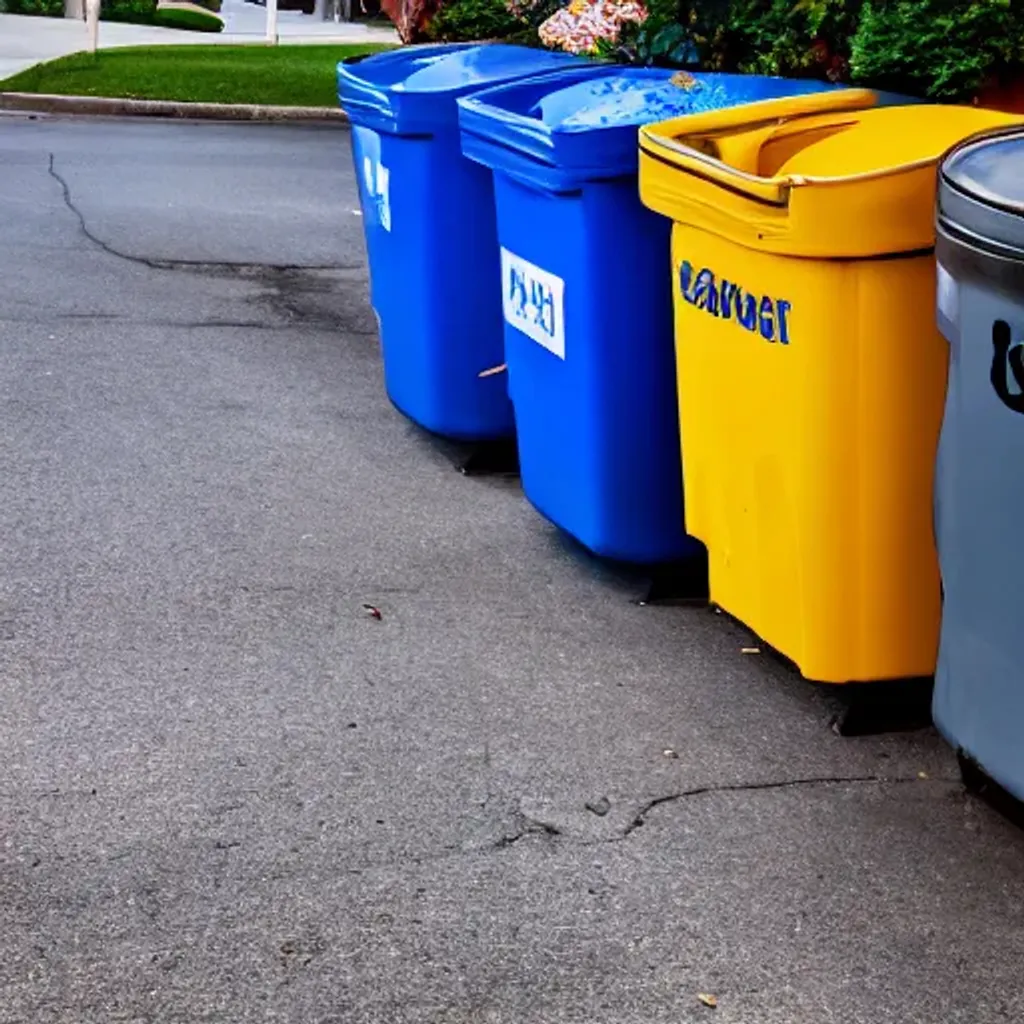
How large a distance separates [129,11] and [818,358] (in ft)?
80.5

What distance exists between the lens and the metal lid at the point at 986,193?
313cm

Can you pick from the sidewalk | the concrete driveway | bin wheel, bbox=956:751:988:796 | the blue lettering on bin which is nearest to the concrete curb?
the concrete driveway

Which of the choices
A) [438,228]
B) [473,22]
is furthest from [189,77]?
[438,228]

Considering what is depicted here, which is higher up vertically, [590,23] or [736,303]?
[590,23]

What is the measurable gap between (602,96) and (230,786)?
78.2 inches

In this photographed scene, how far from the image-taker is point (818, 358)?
12.6 ft

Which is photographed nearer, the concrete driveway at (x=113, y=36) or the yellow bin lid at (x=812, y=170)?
the yellow bin lid at (x=812, y=170)

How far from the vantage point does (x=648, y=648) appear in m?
4.72

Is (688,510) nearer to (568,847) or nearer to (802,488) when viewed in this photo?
(802,488)

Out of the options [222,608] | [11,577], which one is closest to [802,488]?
[222,608]

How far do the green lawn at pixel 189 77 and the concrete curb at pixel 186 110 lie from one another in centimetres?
23

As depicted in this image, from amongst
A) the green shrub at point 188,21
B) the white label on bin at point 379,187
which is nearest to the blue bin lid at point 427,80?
the white label on bin at point 379,187

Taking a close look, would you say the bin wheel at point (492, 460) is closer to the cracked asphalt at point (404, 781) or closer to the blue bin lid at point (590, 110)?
the cracked asphalt at point (404, 781)

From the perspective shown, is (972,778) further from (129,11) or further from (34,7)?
(34,7)
